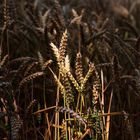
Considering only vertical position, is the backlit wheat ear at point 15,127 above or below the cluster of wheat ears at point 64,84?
below

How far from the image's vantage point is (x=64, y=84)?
55.9 inches

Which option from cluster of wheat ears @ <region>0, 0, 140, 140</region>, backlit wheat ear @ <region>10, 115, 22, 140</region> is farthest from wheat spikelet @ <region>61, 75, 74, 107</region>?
backlit wheat ear @ <region>10, 115, 22, 140</region>

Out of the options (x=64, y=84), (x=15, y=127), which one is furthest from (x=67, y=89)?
(x=15, y=127)

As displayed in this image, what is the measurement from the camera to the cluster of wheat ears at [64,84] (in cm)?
145

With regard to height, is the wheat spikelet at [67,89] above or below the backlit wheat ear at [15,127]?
above

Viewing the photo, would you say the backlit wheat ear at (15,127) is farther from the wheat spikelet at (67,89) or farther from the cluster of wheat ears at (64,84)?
the wheat spikelet at (67,89)

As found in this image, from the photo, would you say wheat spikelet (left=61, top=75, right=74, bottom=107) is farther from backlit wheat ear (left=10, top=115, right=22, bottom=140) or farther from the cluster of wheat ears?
backlit wheat ear (left=10, top=115, right=22, bottom=140)

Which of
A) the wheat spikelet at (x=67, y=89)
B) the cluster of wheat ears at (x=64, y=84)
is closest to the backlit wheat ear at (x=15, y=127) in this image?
the cluster of wheat ears at (x=64, y=84)

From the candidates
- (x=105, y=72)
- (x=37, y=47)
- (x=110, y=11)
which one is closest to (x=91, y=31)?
(x=105, y=72)

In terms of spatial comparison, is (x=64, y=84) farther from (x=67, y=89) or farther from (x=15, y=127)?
(x=15, y=127)

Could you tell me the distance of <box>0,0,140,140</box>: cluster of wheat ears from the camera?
56.9 inches

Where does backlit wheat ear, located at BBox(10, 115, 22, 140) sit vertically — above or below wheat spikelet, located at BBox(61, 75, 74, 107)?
below

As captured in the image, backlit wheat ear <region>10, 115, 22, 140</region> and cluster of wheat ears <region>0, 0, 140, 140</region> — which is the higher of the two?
cluster of wheat ears <region>0, 0, 140, 140</region>

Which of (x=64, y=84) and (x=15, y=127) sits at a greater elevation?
(x=64, y=84)
